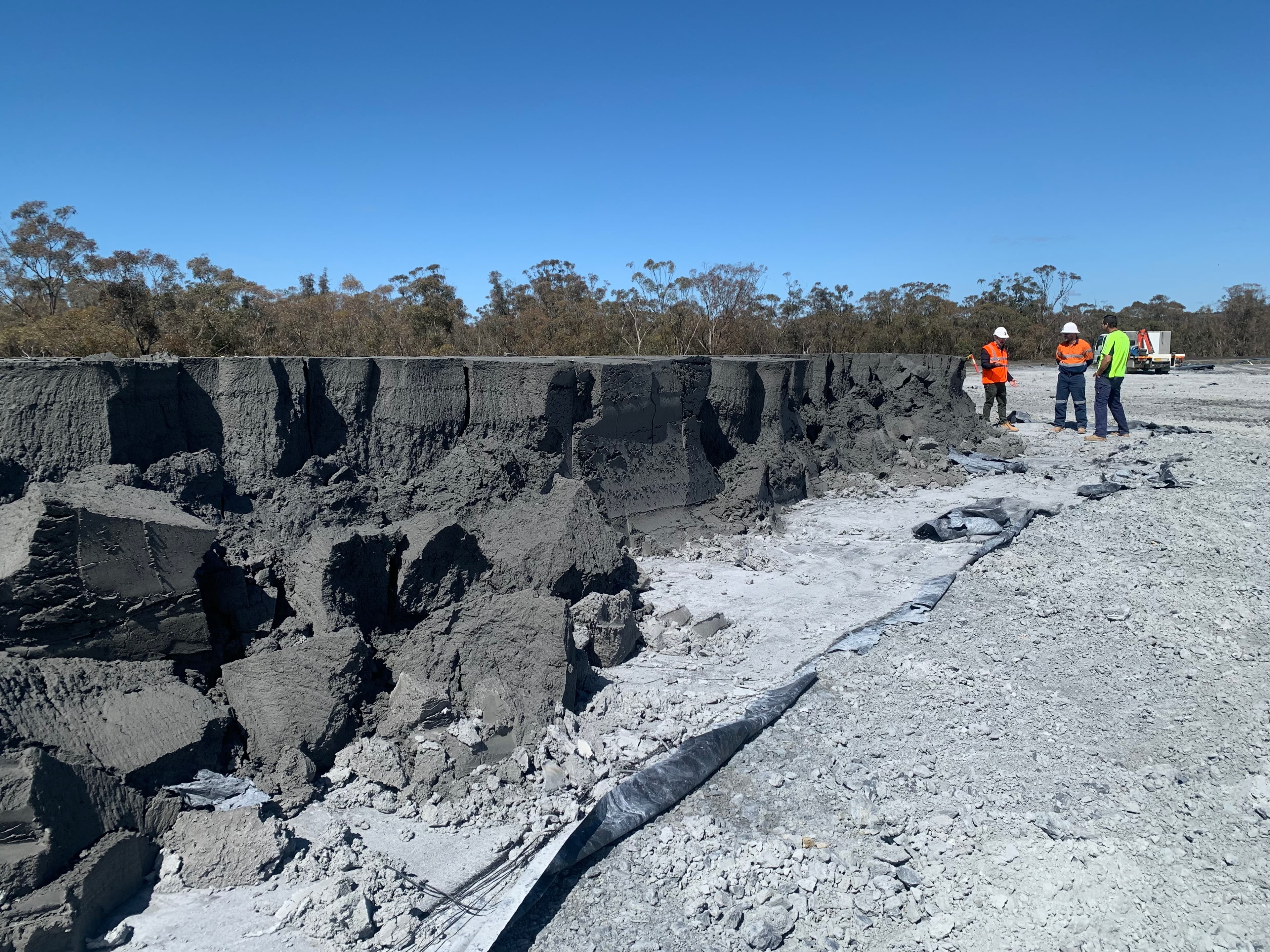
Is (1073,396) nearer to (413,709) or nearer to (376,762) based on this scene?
(413,709)

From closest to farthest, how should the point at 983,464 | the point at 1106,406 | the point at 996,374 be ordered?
the point at 983,464, the point at 1106,406, the point at 996,374

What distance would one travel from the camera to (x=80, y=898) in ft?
7.77

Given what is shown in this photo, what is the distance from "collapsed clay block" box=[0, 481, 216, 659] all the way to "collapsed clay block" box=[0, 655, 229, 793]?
12 cm

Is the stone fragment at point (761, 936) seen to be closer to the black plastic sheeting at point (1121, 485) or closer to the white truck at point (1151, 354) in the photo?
the black plastic sheeting at point (1121, 485)

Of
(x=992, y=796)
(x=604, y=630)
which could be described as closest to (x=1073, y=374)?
(x=604, y=630)

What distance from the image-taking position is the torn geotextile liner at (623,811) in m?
2.43

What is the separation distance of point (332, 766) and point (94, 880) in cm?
92

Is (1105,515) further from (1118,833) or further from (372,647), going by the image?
Answer: (372,647)

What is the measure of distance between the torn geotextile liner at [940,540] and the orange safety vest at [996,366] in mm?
4942

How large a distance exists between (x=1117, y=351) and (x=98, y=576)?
12.3 meters

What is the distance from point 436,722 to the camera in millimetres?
3365

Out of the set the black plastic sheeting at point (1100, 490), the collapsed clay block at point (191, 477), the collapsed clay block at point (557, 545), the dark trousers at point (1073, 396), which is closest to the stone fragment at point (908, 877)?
the collapsed clay block at point (557, 545)

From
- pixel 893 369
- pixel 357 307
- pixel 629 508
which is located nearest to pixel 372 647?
pixel 629 508

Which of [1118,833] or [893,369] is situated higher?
[893,369]
